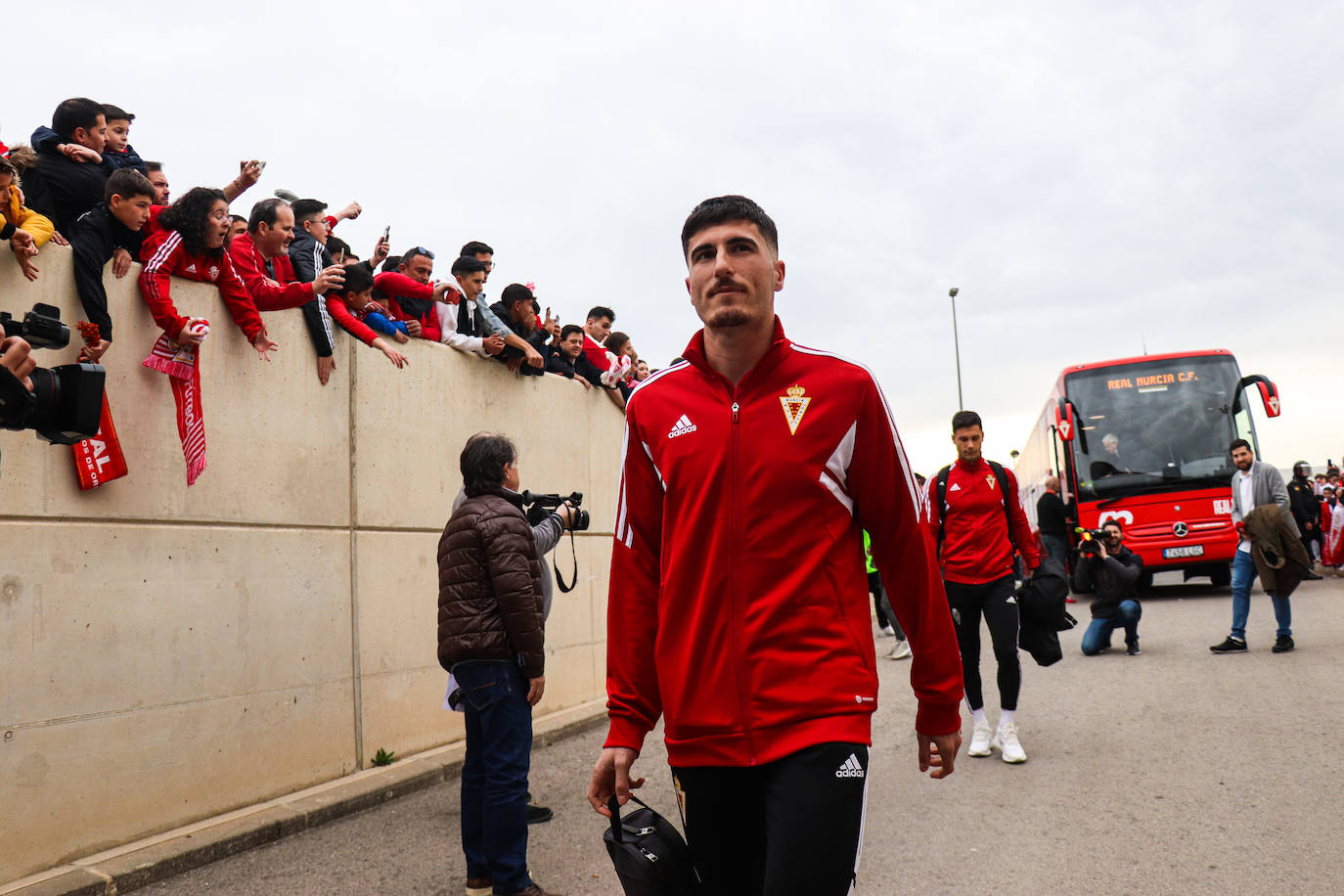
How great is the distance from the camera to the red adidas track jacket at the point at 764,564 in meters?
2.29

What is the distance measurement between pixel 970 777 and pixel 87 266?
549 cm

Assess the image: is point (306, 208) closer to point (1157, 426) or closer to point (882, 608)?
point (882, 608)

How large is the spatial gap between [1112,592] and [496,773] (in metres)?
7.65

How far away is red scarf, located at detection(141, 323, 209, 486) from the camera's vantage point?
5320 mm

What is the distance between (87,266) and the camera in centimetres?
499

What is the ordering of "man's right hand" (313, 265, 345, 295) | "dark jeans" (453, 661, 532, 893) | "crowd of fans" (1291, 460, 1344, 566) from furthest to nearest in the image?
"crowd of fans" (1291, 460, 1344, 566), "man's right hand" (313, 265, 345, 295), "dark jeans" (453, 661, 532, 893)

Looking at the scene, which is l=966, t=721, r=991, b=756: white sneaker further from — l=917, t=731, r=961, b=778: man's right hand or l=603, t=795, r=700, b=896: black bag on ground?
l=603, t=795, r=700, b=896: black bag on ground

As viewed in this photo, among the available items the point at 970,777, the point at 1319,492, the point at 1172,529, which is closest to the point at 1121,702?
the point at 970,777

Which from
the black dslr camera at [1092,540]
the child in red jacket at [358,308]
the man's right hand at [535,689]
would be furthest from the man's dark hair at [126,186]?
the black dslr camera at [1092,540]

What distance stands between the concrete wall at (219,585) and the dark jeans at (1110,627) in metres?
6.48

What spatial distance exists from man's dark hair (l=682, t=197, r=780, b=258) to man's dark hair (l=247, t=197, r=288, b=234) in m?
5.19

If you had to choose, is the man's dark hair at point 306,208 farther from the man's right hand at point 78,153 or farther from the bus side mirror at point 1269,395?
the bus side mirror at point 1269,395

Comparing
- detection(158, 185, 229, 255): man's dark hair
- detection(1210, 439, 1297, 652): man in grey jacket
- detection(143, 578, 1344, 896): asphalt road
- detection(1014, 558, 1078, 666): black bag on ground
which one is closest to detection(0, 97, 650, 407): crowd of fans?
detection(158, 185, 229, 255): man's dark hair

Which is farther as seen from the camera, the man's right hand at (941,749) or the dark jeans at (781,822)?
the man's right hand at (941,749)
